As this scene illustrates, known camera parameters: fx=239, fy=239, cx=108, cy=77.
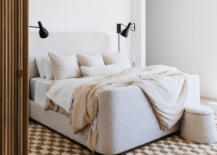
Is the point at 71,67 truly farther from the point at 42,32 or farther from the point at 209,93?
the point at 209,93

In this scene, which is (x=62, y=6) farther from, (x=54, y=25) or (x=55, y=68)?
(x=55, y=68)

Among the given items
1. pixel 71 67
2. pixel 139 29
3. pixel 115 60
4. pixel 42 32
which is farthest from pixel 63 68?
pixel 139 29

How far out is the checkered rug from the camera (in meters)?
2.40

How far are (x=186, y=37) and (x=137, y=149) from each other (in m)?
3.76

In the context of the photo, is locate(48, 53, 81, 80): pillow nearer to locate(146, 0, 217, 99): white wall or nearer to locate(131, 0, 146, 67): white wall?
locate(131, 0, 146, 67): white wall

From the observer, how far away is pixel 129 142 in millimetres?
2312

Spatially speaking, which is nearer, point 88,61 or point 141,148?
point 141,148

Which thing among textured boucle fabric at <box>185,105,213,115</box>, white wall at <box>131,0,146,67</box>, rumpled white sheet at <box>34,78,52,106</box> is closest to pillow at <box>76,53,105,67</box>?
rumpled white sheet at <box>34,78,52,106</box>

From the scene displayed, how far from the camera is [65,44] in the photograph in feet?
13.4

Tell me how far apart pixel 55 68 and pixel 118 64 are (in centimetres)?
116

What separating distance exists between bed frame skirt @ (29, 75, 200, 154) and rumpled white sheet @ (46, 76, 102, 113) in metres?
0.17

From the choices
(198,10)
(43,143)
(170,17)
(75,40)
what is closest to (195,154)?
(43,143)

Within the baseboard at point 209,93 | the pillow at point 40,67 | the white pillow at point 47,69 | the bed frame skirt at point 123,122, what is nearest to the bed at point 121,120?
the bed frame skirt at point 123,122

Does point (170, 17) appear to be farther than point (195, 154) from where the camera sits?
Yes
